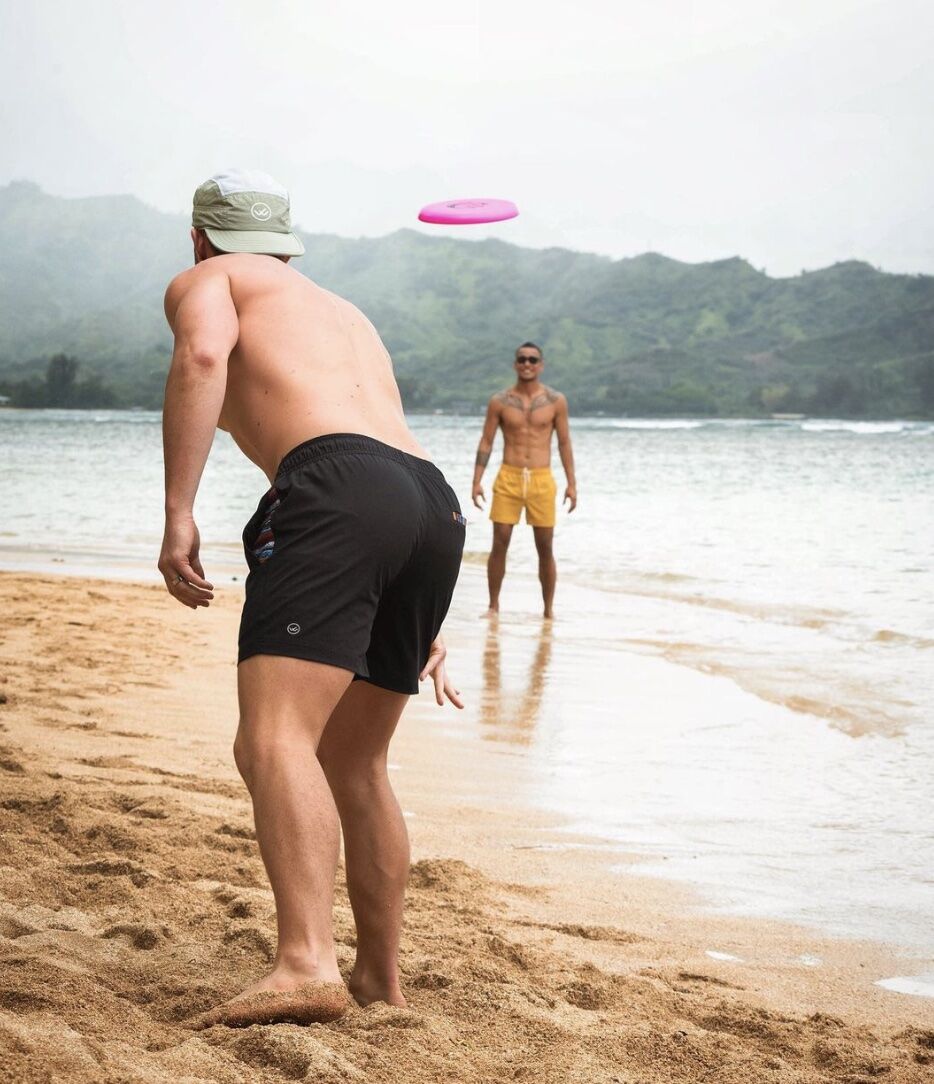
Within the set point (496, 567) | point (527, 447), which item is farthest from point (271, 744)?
point (527, 447)

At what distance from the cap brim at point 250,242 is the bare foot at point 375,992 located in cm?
150

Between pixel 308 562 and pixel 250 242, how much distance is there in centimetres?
80

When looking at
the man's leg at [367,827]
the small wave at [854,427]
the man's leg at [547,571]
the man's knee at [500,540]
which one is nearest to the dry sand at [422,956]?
the man's leg at [367,827]

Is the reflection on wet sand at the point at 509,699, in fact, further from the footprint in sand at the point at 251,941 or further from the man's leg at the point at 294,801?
the man's leg at the point at 294,801

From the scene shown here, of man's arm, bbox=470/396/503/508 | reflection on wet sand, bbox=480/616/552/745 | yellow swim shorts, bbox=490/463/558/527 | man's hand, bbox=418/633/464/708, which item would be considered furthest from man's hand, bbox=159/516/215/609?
man's arm, bbox=470/396/503/508

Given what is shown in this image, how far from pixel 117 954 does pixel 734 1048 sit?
1261mm

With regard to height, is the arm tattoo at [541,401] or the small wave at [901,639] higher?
the arm tattoo at [541,401]

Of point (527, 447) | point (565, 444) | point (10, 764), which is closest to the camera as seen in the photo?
point (10, 764)

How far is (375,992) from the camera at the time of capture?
2387 millimetres

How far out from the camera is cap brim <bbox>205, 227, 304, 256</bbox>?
253 cm

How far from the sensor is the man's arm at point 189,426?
7.34ft

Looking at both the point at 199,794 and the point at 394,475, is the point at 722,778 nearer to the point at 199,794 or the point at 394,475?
the point at 199,794

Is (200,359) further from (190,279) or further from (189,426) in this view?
(190,279)

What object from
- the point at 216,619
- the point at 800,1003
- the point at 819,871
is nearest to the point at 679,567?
the point at 216,619
